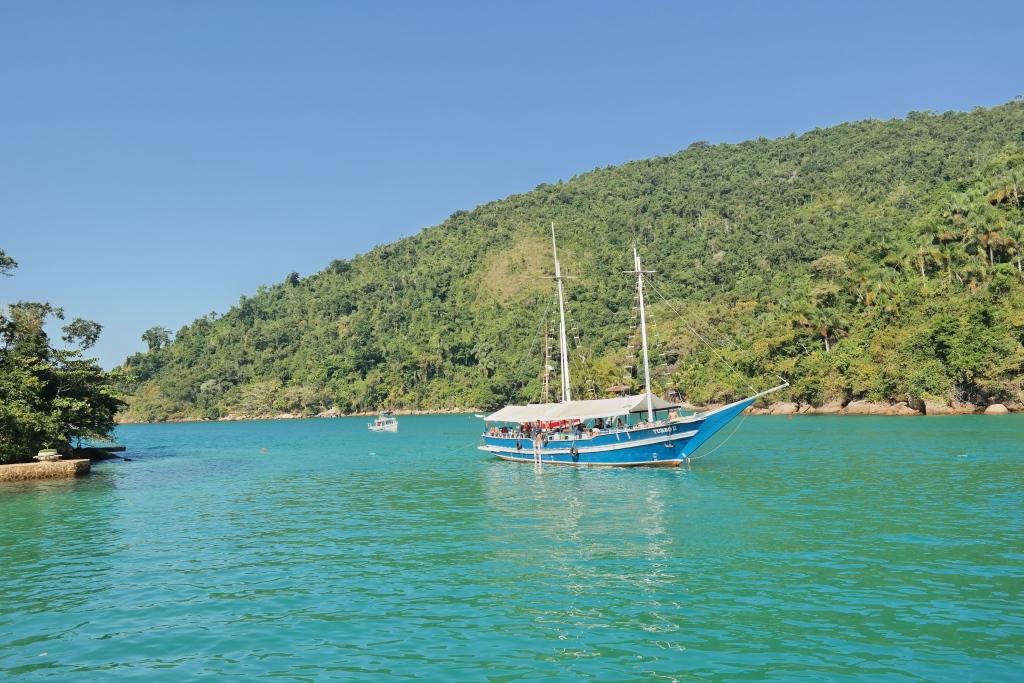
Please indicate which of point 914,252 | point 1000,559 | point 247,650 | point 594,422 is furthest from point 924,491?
point 914,252

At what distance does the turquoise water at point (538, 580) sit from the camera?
1391 centimetres

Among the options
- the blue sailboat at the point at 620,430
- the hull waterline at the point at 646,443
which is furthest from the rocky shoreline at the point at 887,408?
the hull waterline at the point at 646,443

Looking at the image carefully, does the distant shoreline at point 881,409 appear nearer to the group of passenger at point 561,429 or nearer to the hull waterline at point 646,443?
the group of passenger at point 561,429

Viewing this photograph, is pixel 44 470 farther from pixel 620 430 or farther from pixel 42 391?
pixel 620 430

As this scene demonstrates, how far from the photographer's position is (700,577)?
19.4m

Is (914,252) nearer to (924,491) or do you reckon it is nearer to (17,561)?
(924,491)

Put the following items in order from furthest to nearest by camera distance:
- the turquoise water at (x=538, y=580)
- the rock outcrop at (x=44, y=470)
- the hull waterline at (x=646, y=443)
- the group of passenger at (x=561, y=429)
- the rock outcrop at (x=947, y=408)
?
the rock outcrop at (x=947, y=408) → the group of passenger at (x=561, y=429) → the rock outcrop at (x=44, y=470) → the hull waterline at (x=646, y=443) → the turquoise water at (x=538, y=580)

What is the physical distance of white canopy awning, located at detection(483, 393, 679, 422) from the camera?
153ft

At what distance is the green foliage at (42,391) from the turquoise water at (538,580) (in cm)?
1100

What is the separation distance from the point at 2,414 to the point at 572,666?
159 ft

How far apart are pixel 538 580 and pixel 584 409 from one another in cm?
3086

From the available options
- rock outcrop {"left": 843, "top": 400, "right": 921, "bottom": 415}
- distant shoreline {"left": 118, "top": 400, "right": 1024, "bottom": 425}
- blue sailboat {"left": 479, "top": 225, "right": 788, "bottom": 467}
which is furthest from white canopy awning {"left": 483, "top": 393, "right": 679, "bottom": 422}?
rock outcrop {"left": 843, "top": 400, "right": 921, "bottom": 415}

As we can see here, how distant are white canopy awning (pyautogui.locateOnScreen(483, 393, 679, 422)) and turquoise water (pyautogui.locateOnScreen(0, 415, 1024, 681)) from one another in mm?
6016

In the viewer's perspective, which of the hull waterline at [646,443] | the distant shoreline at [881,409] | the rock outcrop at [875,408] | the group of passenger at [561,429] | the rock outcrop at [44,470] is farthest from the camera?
the rock outcrop at [875,408]
